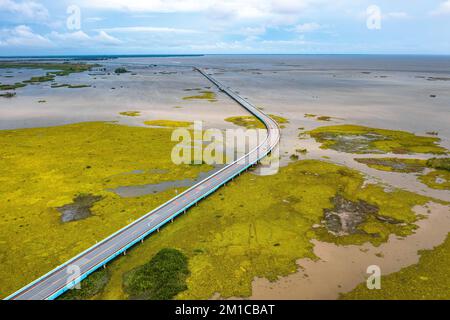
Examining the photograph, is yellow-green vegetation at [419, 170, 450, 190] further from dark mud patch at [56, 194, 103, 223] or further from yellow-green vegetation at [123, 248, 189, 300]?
dark mud patch at [56, 194, 103, 223]

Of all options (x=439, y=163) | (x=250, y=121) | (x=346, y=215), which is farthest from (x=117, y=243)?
(x=250, y=121)

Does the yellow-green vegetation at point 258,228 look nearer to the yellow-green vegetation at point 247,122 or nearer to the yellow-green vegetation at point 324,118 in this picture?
the yellow-green vegetation at point 247,122

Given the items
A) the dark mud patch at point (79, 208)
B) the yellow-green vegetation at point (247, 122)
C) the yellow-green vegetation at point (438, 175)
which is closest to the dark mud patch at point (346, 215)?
the yellow-green vegetation at point (438, 175)

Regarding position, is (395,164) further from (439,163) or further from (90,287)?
(90,287)

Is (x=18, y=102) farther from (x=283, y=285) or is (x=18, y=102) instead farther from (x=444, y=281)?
(x=444, y=281)
